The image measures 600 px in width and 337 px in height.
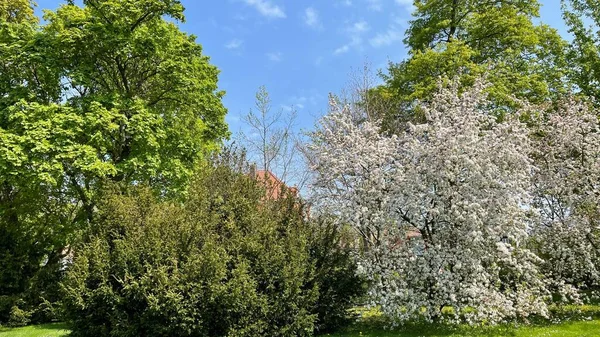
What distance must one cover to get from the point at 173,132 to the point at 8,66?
587 centimetres

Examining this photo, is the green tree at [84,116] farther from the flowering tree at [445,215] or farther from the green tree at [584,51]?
the green tree at [584,51]

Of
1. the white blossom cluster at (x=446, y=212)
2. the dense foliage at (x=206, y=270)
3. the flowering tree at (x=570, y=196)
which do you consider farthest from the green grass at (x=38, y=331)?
the flowering tree at (x=570, y=196)

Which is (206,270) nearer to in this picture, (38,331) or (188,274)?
(188,274)

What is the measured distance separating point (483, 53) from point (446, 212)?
543 inches

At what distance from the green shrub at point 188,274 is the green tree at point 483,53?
11213mm

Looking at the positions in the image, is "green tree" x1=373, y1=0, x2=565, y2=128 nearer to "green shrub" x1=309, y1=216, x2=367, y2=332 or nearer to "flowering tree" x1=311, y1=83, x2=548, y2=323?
"flowering tree" x1=311, y1=83, x2=548, y2=323

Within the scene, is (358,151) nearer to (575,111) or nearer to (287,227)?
(287,227)

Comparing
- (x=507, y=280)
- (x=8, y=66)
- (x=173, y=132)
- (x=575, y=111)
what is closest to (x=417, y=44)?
(x=575, y=111)

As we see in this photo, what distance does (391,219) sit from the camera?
377 inches

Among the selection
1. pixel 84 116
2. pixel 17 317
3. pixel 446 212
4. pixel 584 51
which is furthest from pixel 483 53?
pixel 17 317

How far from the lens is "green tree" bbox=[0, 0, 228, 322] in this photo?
39.5 feet

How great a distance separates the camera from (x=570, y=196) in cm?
1079

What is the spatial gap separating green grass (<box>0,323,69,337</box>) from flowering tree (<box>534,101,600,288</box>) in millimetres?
13284

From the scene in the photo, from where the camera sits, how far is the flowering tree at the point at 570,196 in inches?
415
